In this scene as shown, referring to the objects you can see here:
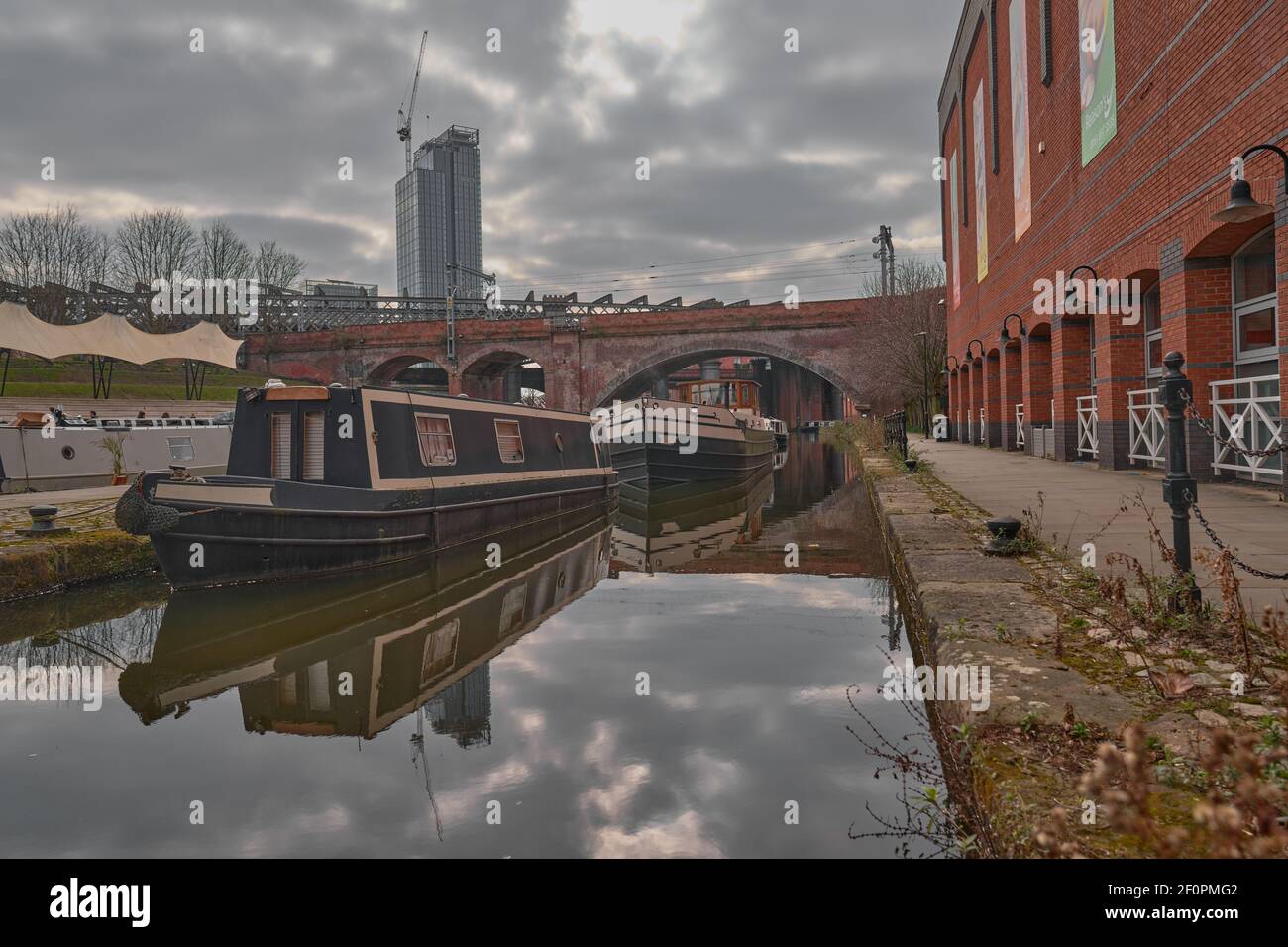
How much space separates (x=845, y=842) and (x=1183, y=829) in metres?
1.22

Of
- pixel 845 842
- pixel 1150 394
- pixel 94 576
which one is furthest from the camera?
pixel 1150 394

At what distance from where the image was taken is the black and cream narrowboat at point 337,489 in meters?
7.33

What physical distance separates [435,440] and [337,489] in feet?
6.51

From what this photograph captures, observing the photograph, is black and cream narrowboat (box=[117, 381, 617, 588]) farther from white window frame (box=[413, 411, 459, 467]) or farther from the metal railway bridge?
the metal railway bridge

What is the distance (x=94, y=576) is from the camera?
812 cm

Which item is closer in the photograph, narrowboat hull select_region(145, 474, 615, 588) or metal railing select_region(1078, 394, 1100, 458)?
narrowboat hull select_region(145, 474, 615, 588)

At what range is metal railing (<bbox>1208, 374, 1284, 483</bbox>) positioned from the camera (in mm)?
7512

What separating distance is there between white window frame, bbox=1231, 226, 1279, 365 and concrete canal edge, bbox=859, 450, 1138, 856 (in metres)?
4.13

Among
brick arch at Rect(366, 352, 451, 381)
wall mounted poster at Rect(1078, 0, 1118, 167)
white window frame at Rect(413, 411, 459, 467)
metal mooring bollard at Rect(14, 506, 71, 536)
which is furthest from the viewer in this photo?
brick arch at Rect(366, 352, 451, 381)

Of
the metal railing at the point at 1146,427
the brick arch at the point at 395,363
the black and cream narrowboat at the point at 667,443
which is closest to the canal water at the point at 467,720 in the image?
the metal railing at the point at 1146,427

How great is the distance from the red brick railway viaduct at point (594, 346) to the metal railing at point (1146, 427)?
2334cm

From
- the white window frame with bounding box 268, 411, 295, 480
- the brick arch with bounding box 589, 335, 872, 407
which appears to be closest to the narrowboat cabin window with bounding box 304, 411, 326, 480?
the white window frame with bounding box 268, 411, 295, 480
